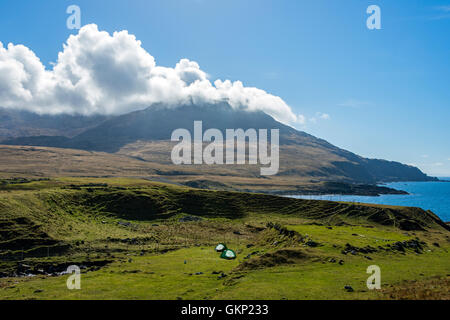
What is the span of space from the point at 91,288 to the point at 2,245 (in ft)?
146

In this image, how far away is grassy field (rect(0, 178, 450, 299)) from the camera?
41625mm

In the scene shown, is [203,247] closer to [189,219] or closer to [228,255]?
[228,255]

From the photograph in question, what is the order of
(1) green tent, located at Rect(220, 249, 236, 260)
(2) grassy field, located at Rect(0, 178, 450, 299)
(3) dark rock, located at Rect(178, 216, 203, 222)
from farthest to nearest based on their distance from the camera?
Answer: (3) dark rock, located at Rect(178, 216, 203, 222) → (1) green tent, located at Rect(220, 249, 236, 260) → (2) grassy field, located at Rect(0, 178, 450, 299)

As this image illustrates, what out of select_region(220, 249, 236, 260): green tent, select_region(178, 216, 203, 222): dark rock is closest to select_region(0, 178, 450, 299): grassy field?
select_region(178, 216, 203, 222): dark rock

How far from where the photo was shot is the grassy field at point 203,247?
4162 cm

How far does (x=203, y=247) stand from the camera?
272 ft

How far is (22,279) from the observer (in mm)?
56406

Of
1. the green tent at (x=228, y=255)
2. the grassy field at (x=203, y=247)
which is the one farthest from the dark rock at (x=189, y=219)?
the green tent at (x=228, y=255)

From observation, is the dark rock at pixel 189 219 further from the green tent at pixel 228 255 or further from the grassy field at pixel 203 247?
the green tent at pixel 228 255

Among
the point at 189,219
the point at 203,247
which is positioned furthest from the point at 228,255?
the point at 189,219

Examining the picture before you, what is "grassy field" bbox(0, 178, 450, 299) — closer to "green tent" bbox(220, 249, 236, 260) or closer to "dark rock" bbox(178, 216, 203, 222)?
"dark rock" bbox(178, 216, 203, 222)

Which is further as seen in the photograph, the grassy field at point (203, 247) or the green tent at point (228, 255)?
the green tent at point (228, 255)
